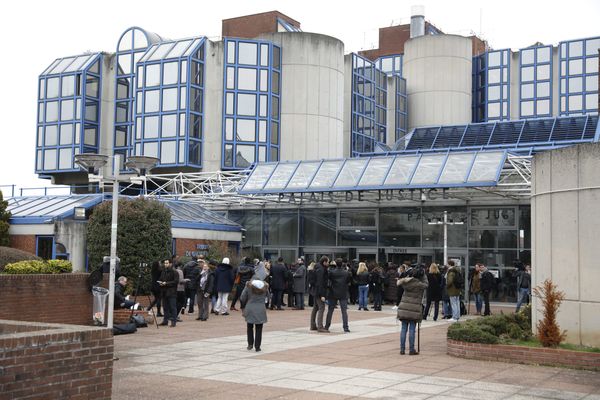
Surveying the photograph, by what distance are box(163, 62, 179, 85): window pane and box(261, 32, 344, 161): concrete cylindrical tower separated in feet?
24.6

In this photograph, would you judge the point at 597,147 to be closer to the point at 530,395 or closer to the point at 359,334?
the point at 530,395

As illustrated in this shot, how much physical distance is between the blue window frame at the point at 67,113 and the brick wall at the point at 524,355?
1802 inches

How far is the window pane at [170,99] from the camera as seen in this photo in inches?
2018

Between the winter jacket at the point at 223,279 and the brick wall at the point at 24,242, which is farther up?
the brick wall at the point at 24,242

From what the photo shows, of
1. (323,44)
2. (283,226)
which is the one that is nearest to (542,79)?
(323,44)

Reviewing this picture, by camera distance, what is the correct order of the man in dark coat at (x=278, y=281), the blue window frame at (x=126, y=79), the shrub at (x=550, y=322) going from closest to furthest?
the shrub at (x=550, y=322) < the man in dark coat at (x=278, y=281) < the blue window frame at (x=126, y=79)

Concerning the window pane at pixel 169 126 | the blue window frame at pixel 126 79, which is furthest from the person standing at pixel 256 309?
the blue window frame at pixel 126 79

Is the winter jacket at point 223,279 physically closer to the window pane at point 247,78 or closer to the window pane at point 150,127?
the window pane at point 150,127

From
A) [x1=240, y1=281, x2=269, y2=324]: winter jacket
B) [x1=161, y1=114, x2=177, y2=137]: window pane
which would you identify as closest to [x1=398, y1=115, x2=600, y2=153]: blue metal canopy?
[x1=161, y1=114, x2=177, y2=137]: window pane

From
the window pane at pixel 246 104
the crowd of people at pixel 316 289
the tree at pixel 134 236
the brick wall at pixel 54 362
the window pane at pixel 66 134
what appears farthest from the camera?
the window pane at pixel 66 134

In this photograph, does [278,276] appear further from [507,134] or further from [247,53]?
[247,53]

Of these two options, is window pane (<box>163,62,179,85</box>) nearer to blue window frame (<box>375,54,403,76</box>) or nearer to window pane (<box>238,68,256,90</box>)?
window pane (<box>238,68,256,90</box>)

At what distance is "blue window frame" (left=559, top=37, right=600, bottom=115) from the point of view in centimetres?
6900

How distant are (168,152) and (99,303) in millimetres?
35813
